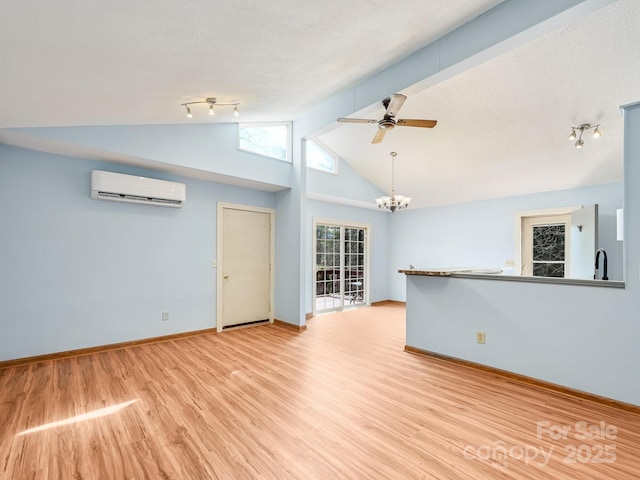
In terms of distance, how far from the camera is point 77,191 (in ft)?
12.1

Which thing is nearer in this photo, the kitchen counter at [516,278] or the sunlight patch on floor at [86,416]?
the sunlight patch on floor at [86,416]

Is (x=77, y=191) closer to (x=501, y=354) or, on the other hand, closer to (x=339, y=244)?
(x=339, y=244)

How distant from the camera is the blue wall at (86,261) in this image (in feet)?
10.9

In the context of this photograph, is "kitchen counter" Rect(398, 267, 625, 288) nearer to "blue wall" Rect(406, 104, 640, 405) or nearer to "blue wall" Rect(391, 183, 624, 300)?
"blue wall" Rect(406, 104, 640, 405)

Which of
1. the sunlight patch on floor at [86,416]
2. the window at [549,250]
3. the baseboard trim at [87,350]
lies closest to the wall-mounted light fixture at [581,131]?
the window at [549,250]

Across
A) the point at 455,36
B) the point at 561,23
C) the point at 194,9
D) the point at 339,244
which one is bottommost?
the point at 339,244

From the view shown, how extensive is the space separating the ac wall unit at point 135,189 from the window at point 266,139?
1207 millimetres

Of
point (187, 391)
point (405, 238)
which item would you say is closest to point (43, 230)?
point (187, 391)

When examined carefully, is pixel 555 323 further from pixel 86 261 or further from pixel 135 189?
pixel 86 261

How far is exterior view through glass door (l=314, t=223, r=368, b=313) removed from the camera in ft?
20.8

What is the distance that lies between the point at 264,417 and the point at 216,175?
3.37 meters

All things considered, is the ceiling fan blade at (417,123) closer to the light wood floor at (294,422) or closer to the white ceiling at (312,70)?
the white ceiling at (312,70)

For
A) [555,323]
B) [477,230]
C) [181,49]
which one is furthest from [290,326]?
[477,230]

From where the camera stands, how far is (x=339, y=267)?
22.0 feet
